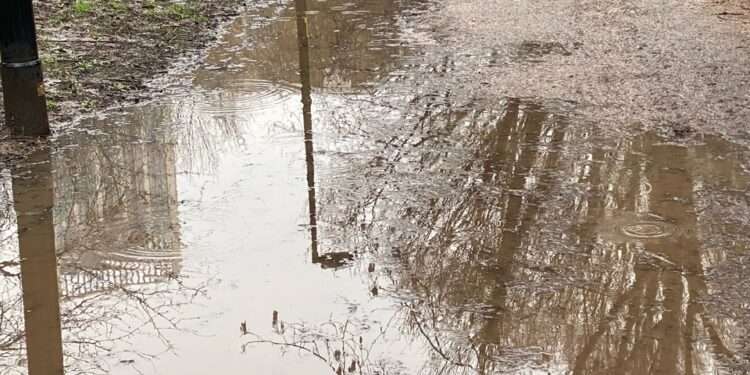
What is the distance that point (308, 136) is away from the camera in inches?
315

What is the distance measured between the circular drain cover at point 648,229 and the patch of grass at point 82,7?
896cm

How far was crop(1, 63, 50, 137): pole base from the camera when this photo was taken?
7.38 metres

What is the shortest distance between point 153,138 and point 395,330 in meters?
3.83

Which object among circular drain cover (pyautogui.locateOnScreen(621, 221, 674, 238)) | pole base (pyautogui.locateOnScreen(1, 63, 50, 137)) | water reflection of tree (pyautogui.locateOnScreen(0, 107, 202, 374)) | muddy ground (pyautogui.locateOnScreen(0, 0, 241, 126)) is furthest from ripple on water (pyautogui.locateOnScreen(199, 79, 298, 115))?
circular drain cover (pyautogui.locateOnScreen(621, 221, 674, 238))

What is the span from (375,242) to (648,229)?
5.86 ft

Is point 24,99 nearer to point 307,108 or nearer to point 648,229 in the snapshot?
point 307,108

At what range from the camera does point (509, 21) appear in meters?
12.9

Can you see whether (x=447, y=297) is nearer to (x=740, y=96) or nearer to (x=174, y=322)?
(x=174, y=322)

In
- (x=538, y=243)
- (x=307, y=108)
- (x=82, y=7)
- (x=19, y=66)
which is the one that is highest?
(x=82, y=7)

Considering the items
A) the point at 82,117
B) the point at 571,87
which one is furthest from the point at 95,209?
the point at 571,87

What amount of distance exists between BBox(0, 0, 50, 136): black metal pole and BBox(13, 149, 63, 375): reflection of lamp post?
1.24ft

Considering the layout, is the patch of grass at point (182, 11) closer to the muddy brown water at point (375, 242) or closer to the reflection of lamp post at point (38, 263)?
the muddy brown water at point (375, 242)

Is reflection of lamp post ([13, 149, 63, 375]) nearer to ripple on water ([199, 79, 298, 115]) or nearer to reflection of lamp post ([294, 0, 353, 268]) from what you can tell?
reflection of lamp post ([294, 0, 353, 268])

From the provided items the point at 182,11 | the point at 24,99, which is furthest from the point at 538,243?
the point at 182,11
